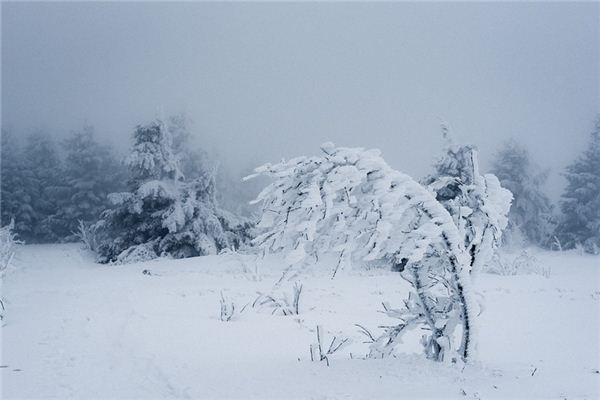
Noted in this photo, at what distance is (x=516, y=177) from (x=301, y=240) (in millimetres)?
36951

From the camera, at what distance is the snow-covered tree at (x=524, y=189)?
35.5m

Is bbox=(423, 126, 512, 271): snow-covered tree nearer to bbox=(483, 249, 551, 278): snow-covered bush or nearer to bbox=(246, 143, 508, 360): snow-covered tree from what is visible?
bbox=(246, 143, 508, 360): snow-covered tree

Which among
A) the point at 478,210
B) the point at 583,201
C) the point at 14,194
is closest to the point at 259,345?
the point at 478,210

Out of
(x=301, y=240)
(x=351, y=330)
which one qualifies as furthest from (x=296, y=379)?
(x=351, y=330)

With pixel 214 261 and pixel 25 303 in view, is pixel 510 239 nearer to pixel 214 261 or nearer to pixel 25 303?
pixel 214 261

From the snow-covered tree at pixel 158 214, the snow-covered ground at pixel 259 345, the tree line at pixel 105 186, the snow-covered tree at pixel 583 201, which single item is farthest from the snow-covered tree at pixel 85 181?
the snow-covered tree at pixel 583 201

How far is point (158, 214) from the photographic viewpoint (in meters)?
24.8

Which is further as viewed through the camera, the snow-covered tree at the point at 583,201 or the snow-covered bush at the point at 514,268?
the snow-covered tree at the point at 583,201

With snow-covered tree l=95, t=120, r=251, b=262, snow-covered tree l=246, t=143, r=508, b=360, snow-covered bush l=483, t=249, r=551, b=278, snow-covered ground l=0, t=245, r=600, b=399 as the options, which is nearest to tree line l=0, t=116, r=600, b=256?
snow-covered tree l=95, t=120, r=251, b=262

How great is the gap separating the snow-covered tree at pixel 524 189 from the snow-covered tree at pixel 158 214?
24.7 m

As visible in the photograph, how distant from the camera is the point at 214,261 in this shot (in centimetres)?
2162

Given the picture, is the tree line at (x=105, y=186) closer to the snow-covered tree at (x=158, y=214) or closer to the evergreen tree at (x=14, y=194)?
the evergreen tree at (x=14, y=194)

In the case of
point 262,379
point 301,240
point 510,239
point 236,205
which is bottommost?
point 236,205

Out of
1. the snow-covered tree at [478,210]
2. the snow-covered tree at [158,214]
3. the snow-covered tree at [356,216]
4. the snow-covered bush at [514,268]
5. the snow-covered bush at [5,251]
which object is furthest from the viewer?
the snow-covered tree at [158,214]
